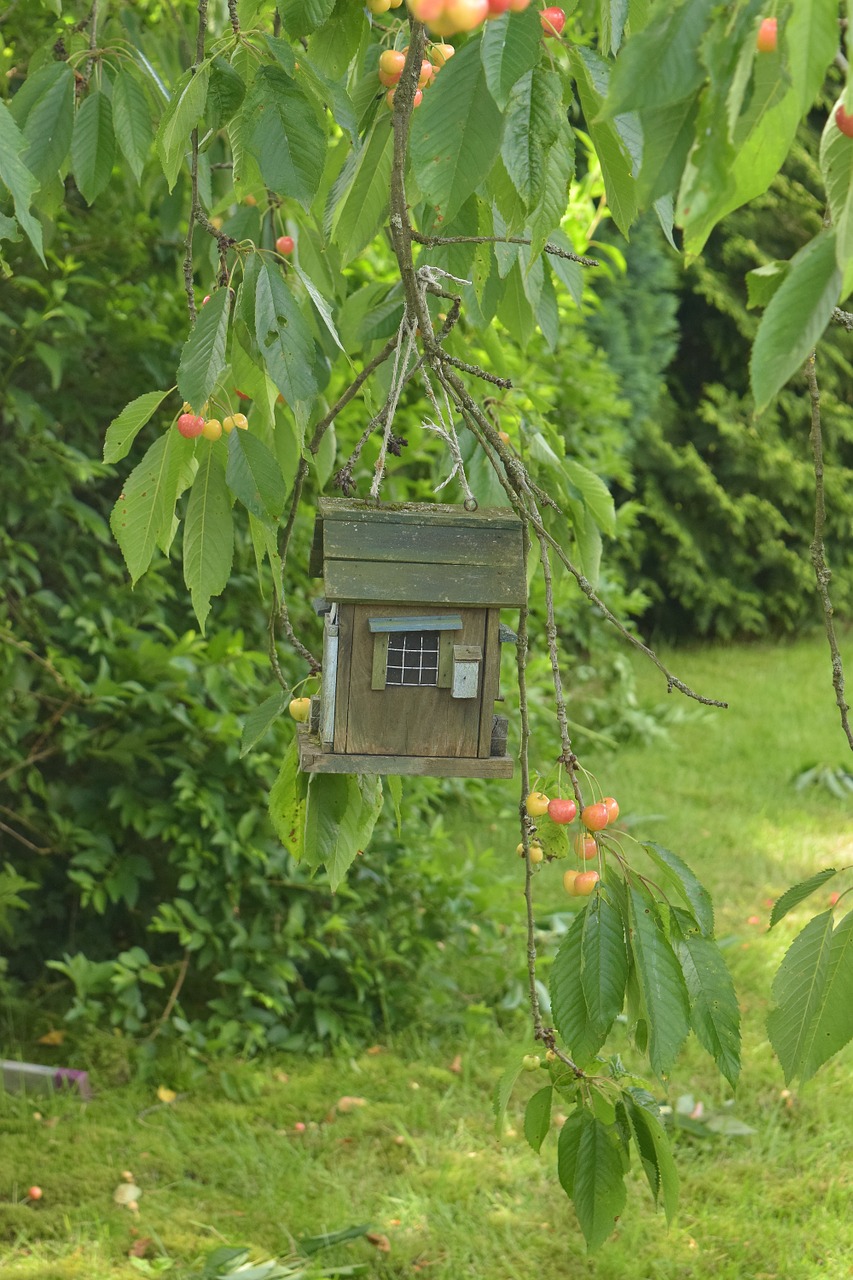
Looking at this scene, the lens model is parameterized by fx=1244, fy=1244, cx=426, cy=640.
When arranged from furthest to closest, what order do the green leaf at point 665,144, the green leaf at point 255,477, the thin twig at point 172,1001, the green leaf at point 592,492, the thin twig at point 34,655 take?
the thin twig at point 172,1001 < the thin twig at point 34,655 < the green leaf at point 592,492 < the green leaf at point 255,477 < the green leaf at point 665,144

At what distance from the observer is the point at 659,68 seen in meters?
0.70

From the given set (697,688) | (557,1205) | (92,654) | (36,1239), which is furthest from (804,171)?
(36,1239)

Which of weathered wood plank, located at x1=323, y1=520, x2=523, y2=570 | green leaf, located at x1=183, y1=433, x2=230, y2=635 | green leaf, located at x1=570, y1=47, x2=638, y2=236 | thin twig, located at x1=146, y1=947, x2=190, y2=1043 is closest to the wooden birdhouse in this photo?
weathered wood plank, located at x1=323, y1=520, x2=523, y2=570

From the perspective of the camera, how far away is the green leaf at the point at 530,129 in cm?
92

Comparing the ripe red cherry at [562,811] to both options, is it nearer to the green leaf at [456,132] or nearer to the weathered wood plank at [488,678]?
the weathered wood plank at [488,678]

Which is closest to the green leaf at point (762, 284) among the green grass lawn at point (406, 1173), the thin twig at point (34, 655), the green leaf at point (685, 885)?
the green leaf at point (685, 885)

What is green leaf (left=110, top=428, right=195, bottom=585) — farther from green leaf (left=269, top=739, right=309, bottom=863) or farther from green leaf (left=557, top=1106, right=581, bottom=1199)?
green leaf (left=557, top=1106, right=581, bottom=1199)

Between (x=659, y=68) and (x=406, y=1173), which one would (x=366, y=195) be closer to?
(x=659, y=68)

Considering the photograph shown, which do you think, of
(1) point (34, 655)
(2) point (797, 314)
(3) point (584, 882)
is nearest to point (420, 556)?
(3) point (584, 882)

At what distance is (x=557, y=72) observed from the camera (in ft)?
3.17

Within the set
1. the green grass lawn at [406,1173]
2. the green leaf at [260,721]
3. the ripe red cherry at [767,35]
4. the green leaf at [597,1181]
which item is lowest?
the green grass lawn at [406,1173]

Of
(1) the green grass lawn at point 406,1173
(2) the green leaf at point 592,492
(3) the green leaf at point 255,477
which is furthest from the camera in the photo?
(1) the green grass lawn at point 406,1173

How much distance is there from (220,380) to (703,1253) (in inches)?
69.8

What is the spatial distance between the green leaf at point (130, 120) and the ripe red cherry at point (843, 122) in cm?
98
